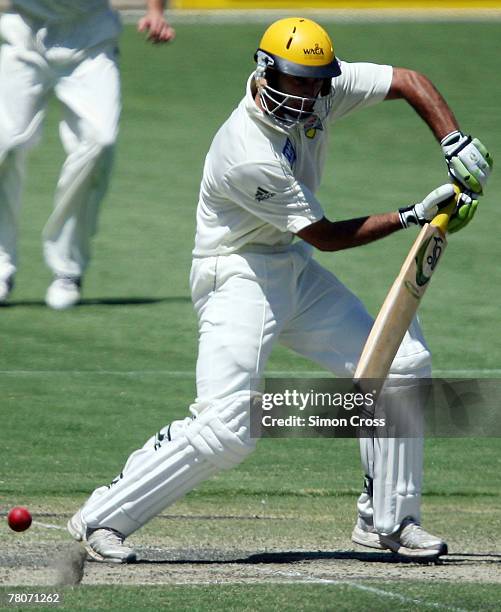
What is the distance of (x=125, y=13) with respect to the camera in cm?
1995

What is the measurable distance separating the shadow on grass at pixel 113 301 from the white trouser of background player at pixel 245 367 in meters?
3.74

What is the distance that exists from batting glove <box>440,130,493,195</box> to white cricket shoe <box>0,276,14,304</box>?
4.14 metres

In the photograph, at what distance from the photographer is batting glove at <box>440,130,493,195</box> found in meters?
5.95

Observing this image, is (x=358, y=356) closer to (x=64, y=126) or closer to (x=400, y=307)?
(x=400, y=307)

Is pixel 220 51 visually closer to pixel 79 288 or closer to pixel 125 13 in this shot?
pixel 125 13

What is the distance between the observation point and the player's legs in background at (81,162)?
30.3ft

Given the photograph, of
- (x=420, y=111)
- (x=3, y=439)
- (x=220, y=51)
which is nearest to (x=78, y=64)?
(x=3, y=439)

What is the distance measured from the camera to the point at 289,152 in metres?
5.94

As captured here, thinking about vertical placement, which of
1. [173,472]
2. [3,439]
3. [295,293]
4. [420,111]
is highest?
[420,111]

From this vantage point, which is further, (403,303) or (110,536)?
(403,303)

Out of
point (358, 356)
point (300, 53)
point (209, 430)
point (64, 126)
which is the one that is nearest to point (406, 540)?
point (358, 356)

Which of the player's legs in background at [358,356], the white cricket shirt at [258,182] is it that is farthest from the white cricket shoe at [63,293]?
the player's legs in background at [358,356]

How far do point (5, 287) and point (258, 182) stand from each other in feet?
13.1

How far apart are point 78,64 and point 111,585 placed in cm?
462
